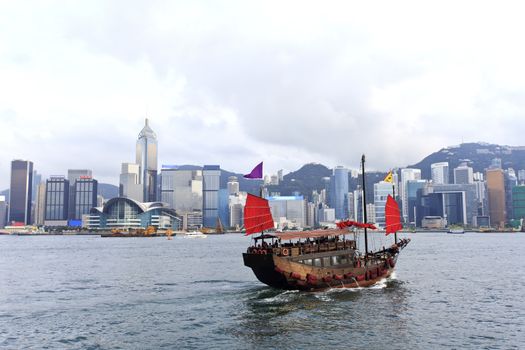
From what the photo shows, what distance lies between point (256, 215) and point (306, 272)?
689 cm

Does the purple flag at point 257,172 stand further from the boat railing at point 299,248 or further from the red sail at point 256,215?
the boat railing at point 299,248

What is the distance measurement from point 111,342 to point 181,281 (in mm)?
24854

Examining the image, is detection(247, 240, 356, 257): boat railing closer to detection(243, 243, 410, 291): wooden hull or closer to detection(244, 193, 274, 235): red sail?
detection(243, 243, 410, 291): wooden hull

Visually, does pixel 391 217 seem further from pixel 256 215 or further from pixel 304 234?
pixel 256 215

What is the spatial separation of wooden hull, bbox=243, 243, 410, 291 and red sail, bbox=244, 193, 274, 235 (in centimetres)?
283

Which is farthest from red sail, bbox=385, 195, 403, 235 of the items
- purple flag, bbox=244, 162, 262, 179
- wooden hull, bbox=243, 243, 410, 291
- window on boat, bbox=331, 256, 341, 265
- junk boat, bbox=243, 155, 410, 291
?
purple flag, bbox=244, 162, 262, 179

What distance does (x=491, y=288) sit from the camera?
47438 millimetres

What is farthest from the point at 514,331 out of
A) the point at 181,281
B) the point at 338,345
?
the point at 181,281

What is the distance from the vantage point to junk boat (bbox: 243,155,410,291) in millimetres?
39344

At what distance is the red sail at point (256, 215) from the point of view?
1639 inches

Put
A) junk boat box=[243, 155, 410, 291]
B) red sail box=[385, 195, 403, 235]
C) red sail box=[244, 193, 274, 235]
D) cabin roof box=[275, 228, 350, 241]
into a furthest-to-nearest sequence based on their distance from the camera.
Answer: red sail box=[385, 195, 403, 235]
cabin roof box=[275, 228, 350, 241]
red sail box=[244, 193, 274, 235]
junk boat box=[243, 155, 410, 291]

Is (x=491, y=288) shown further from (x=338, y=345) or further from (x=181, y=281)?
(x=181, y=281)

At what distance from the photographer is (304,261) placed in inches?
1623

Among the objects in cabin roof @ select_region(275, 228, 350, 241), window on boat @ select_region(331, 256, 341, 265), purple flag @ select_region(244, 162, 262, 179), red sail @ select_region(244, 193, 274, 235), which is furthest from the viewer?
window on boat @ select_region(331, 256, 341, 265)
